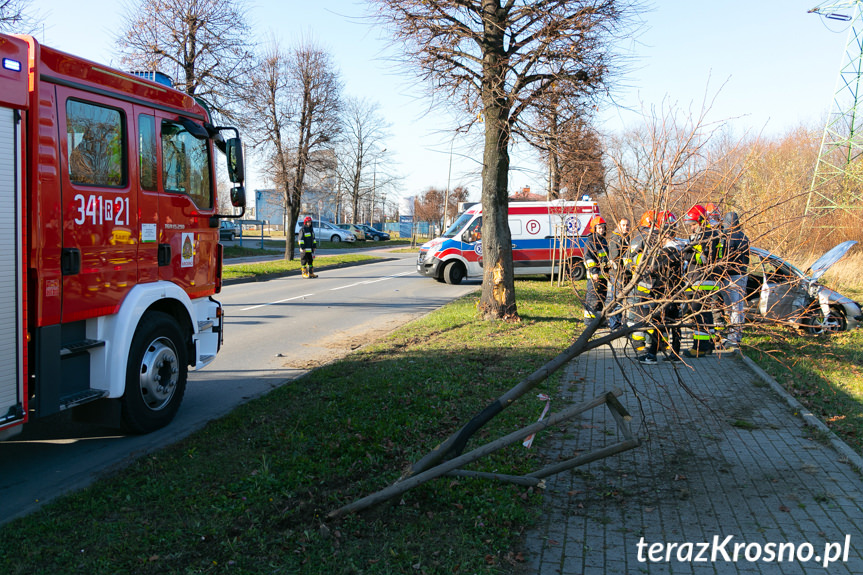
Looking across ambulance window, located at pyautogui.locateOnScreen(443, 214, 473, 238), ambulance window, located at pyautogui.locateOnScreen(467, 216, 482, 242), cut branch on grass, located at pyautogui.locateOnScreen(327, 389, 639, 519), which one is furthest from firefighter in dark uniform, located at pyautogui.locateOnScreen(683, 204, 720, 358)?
ambulance window, located at pyautogui.locateOnScreen(443, 214, 473, 238)

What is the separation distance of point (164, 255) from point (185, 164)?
987 mm

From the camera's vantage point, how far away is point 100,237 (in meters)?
4.98

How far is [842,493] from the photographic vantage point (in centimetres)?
430

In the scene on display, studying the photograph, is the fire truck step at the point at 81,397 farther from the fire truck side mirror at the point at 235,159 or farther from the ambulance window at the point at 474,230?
the ambulance window at the point at 474,230

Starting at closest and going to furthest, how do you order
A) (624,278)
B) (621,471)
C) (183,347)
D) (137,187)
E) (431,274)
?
(624,278)
(621,471)
(137,187)
(183,347)
(431,274)

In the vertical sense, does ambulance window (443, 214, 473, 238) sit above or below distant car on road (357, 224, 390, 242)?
below

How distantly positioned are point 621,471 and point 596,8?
7671 millimetres

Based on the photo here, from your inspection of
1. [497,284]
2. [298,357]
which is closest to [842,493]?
[298,357]

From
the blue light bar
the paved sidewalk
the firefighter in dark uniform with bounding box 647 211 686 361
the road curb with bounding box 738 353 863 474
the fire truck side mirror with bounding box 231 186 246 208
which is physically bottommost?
the paved sidewalk

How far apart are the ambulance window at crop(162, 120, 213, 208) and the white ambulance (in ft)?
44.3

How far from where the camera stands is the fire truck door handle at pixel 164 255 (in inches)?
229

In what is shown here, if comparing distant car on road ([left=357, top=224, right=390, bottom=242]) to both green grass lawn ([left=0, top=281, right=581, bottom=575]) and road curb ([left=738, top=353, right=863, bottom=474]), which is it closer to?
road curb ([left=738, top=353, right=863, bottom=474])

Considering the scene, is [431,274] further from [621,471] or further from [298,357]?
[621,471]

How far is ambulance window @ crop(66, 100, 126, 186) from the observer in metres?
4.76
